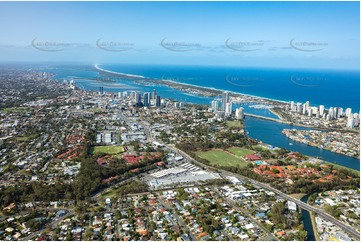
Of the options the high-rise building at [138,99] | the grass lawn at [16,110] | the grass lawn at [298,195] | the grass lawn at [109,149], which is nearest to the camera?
the grass lawn at [298,195]

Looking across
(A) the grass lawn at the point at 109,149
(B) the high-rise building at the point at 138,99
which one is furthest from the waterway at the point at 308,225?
(B) the high-rise building at the point at 138,99

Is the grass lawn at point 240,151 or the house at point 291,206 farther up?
the house at point 291,206

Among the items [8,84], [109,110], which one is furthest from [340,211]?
[8,84]

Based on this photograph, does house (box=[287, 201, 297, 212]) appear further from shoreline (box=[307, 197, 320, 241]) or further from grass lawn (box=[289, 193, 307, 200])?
grass lawn (box=[289, 193, 307, 200])

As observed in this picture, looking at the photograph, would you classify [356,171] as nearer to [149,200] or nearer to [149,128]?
[149,200]

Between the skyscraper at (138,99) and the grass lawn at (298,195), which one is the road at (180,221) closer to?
the grass lawn at (298,195)

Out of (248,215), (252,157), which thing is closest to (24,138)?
(252,157)

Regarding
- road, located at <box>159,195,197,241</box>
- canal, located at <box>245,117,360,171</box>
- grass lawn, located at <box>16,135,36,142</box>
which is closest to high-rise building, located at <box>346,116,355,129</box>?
canal, located at <box>245,117,360,171</box>

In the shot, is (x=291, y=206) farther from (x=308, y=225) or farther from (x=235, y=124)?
(x=235, y=124)
